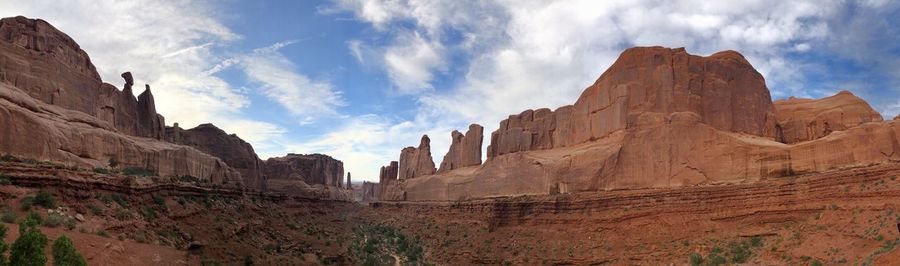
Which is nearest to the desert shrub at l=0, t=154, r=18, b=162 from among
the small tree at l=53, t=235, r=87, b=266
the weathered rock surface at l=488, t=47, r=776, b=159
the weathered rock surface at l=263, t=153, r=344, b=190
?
the small tree at l=53, t=235, r=87, b=266

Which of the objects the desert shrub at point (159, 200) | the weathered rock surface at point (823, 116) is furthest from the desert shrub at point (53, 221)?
the weathered rock surface at point (823, 116)

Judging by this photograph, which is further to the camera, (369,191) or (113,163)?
(369,191)

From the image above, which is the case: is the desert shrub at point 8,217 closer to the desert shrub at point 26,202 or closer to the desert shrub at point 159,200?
the desert shrub at point 26,202

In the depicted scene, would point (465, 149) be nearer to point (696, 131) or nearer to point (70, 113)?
point (696, 131)

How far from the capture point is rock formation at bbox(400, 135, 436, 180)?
277 ft

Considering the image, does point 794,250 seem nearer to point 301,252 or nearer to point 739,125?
point 739,125

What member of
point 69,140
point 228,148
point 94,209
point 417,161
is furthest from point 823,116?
point 228,148

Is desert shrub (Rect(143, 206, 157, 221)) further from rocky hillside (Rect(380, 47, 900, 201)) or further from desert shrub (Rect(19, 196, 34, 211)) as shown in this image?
rocky hillside (Rect(380, 47, 900, 201))

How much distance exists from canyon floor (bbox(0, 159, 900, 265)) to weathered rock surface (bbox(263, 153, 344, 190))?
1091 inches

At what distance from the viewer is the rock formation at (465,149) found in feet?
240

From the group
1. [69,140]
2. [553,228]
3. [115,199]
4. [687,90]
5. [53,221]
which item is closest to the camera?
[53,221]

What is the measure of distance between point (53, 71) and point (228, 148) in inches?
1333

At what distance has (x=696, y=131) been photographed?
42.2 meters

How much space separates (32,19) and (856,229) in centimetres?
4258
